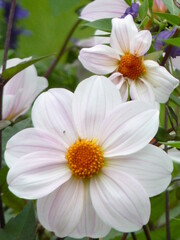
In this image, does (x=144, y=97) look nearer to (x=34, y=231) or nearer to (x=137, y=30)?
(x=137, y=30)

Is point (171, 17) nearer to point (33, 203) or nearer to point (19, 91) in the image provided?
point (19, 91)

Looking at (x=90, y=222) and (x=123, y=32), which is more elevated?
(x=123, y=32)

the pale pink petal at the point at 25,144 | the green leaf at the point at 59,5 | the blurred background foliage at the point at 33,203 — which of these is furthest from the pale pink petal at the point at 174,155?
the green leaf at the point at 59,5

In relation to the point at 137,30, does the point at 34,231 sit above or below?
below

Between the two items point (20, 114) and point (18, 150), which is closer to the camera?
point (18, 150)

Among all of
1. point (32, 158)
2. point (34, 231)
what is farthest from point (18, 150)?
point (34, 231)

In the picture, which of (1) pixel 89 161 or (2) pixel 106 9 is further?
(2) pixel 106 9

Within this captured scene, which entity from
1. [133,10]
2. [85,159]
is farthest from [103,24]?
[85,159]
